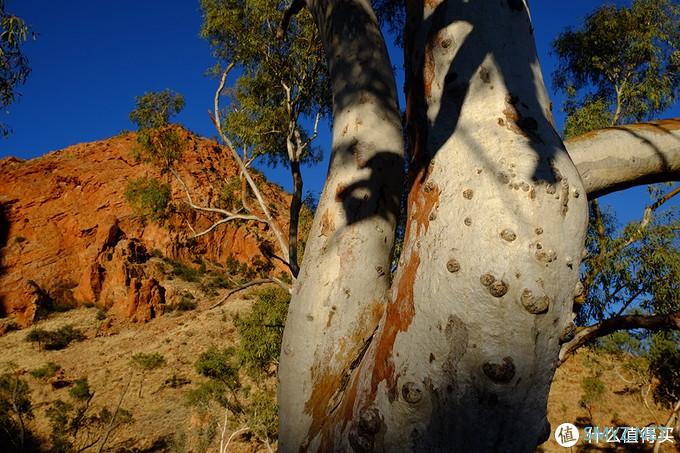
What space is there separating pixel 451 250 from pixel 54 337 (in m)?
22.1

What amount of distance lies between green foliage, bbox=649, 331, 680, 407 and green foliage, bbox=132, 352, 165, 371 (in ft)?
46.5

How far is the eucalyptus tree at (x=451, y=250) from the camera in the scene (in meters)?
0.71

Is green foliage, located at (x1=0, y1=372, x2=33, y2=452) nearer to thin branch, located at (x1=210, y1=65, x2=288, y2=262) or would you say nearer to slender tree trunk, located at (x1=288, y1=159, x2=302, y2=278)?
thin branch, located at (x1=210, y1=65, x2=288, y2=262)

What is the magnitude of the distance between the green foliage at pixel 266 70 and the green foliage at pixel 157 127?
2.14 m

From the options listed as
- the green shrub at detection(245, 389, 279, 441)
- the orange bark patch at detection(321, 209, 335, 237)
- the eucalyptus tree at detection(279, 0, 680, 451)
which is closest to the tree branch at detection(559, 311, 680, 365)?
the eucalyptus tree at detection(279, 0, 680, 451)

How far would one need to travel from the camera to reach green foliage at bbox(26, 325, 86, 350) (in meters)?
18.3

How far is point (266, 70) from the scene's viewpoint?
5.61m

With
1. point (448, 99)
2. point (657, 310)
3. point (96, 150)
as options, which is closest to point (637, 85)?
point (657, 310)

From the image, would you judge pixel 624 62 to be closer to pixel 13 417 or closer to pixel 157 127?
pixel 157 127

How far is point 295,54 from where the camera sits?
5.52m

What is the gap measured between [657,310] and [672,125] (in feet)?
18.1

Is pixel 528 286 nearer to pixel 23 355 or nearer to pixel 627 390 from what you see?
pixel 627 390

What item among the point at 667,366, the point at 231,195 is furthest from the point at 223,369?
the point at 667,366

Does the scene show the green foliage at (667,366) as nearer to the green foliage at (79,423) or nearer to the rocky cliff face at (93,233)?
the green foliage at (79,423)
